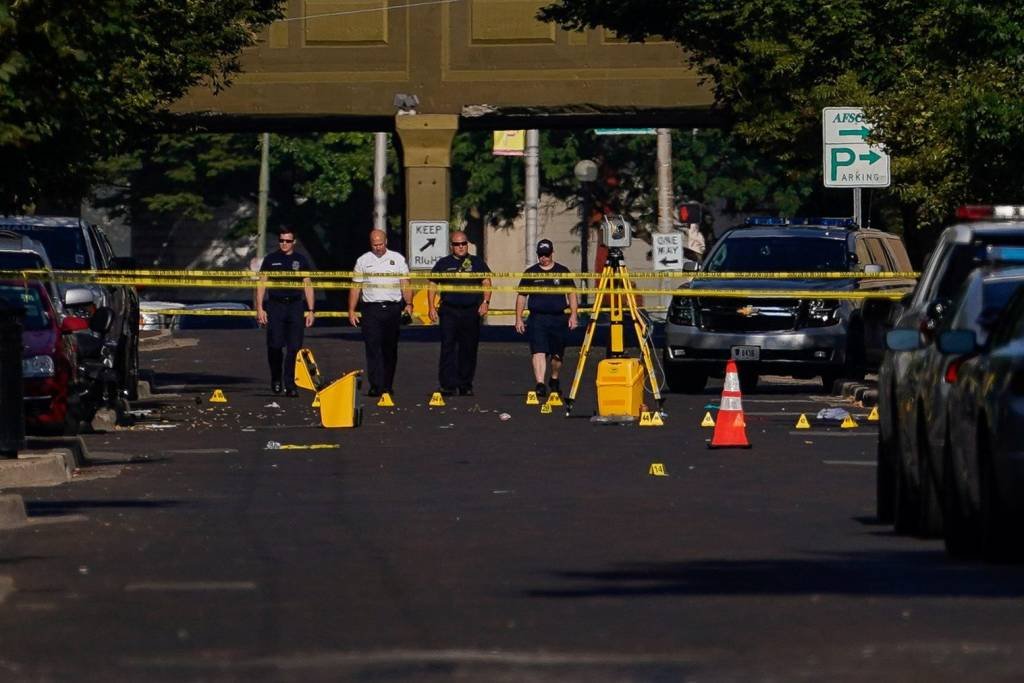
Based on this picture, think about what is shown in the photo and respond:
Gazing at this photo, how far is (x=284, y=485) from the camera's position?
59.7 ft

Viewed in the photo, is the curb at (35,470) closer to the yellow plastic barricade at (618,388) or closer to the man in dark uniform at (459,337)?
the yellow plastic barricade at (618,388)

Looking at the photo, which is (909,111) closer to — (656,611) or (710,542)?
(710,542)

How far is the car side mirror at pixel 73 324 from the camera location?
23.7 meters

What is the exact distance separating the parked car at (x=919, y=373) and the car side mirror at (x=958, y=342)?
1.11 metres

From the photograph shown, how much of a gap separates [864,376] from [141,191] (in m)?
51.6

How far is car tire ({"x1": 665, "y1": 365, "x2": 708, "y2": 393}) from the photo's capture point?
3073 cm

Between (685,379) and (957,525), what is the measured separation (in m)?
17.9

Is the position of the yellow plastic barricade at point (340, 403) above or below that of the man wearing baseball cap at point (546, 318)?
below

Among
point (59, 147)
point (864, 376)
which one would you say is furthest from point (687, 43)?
point (59, 147)

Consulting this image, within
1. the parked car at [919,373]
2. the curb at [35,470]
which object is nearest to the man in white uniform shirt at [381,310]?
the curb at [35,470]

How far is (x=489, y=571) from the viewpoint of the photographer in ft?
40.5

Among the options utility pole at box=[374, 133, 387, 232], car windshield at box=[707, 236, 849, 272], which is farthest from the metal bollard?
utility pole at box=[374, 133, 387, 232]

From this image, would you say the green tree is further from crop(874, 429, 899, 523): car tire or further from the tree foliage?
the tree foliage

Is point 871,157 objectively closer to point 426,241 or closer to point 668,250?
point 668,250
